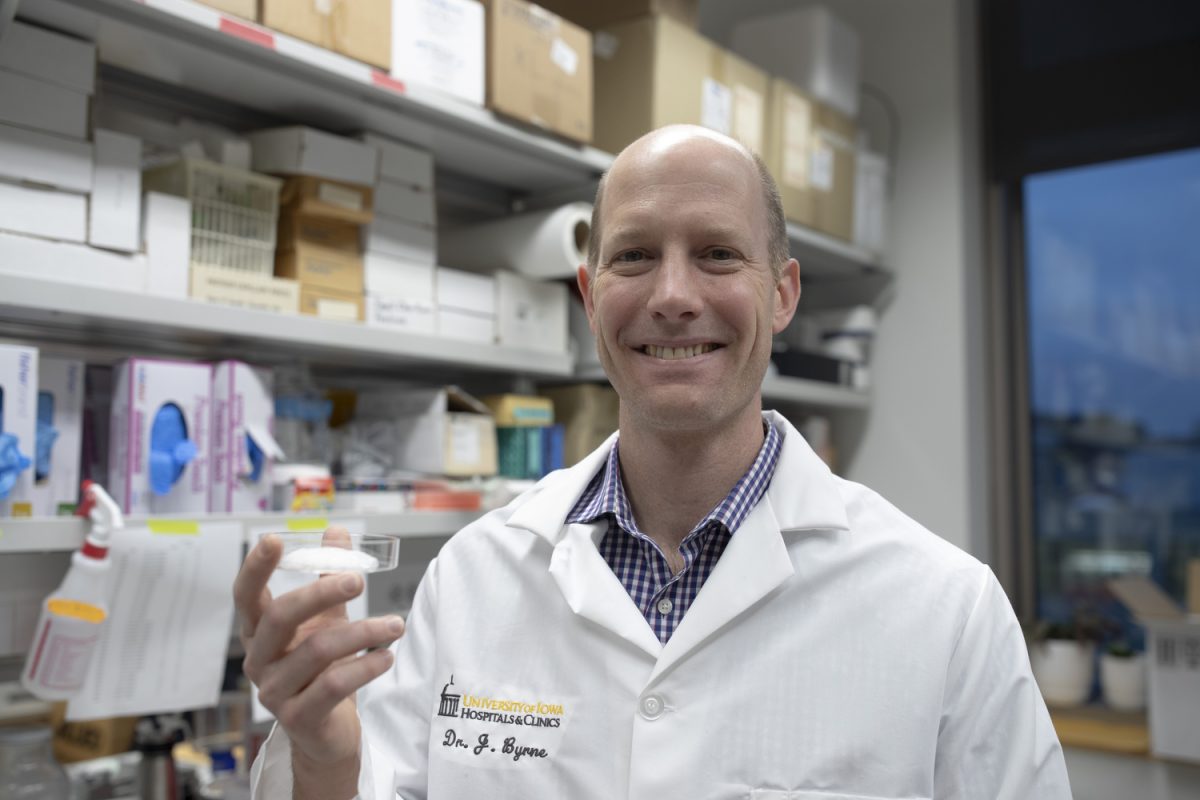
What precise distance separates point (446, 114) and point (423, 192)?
219 millimetres

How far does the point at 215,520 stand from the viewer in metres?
1.58

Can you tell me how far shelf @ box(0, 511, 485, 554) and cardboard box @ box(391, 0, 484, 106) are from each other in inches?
30.2

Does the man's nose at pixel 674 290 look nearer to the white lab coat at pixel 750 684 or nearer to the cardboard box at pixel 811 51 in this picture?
the white lab coat at pixel 750 684

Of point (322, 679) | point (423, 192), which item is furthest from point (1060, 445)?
point (322, 679)

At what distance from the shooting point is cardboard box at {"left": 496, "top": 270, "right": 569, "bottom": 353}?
6.76 feet

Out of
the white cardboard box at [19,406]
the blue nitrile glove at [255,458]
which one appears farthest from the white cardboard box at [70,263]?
the blue nitrile glove at [255,458]

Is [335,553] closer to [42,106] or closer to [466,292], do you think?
[42,106]

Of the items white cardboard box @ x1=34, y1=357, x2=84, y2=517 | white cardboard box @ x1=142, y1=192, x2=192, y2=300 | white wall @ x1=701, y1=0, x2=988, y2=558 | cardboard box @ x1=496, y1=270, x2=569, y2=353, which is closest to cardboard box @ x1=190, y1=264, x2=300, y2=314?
white cardboard box @ x1=142, y1=192, x2=192, y2=300

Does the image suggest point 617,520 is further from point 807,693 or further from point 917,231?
point 917,231

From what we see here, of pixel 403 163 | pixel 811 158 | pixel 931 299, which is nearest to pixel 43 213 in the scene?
pixel 403 163

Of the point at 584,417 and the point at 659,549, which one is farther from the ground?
the point at 584,417

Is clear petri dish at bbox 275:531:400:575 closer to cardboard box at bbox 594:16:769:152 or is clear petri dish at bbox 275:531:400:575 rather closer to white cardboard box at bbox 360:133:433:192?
white cardboard box at bbox 360:133:433:192

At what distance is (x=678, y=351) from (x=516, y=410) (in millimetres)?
992

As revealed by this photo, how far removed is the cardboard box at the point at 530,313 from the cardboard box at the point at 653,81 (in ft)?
1.23
